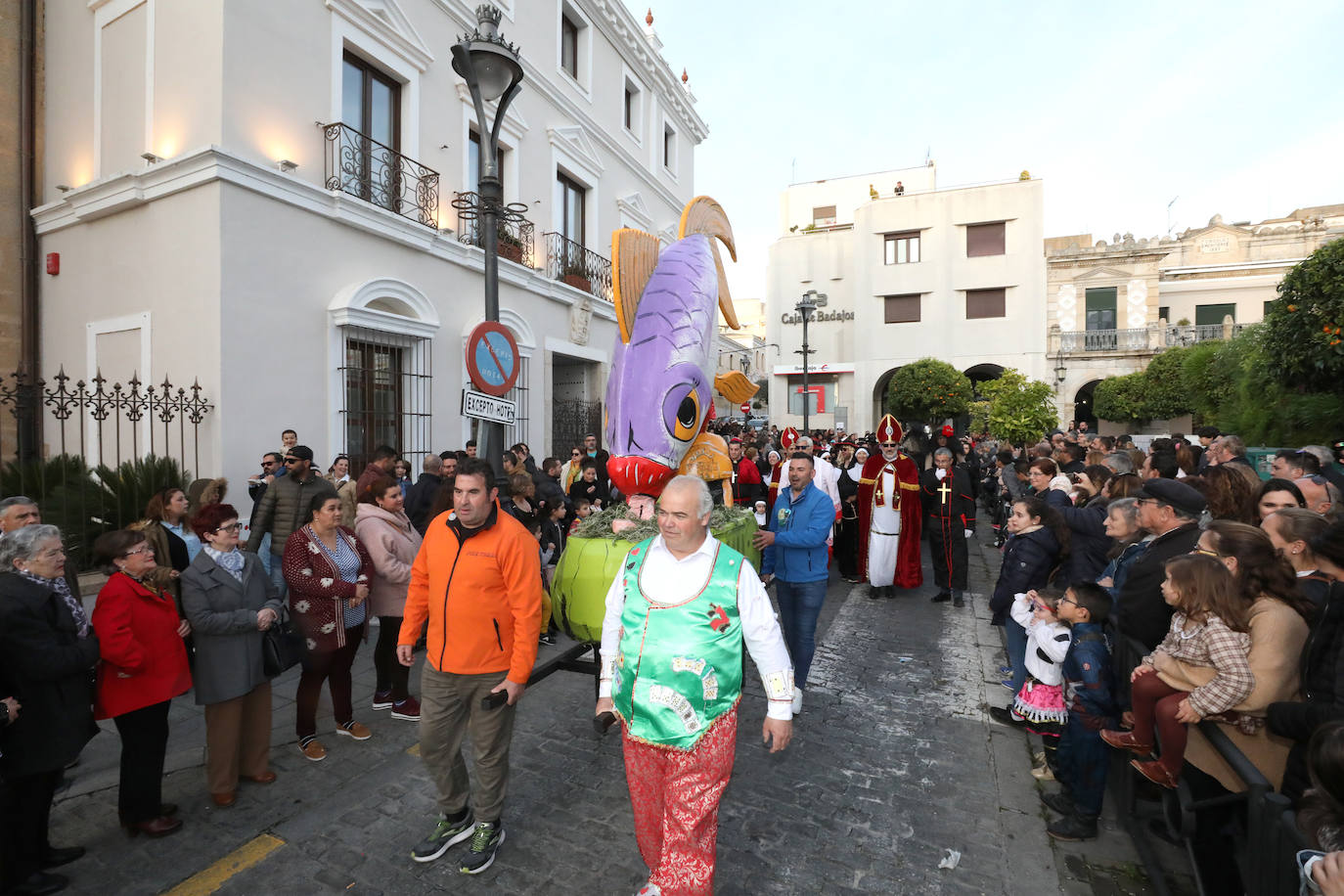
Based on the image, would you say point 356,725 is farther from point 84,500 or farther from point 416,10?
point 416,10

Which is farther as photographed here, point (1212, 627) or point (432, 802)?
point (432, 802)

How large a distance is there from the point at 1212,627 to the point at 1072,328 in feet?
91.4

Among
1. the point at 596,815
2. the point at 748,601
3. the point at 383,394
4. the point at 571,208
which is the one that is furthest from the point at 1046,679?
the point at 571,208

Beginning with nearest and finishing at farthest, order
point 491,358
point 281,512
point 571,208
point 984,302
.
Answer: point 491,358 → point 281,512 → point 571,208 → point 984,302

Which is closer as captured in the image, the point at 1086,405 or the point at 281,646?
the point at 281,646

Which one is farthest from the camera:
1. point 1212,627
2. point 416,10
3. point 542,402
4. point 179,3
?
point 542,402

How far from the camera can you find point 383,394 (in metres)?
9.43

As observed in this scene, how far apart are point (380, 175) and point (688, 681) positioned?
30.4ft

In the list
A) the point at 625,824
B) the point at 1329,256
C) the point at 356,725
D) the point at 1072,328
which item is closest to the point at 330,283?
the point at 356,725

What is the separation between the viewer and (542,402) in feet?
41.3

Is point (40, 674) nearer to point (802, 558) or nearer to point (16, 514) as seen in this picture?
point (16, 514)

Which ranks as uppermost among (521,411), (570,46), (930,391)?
(570,46)

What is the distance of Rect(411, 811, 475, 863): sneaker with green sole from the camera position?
2991 mm

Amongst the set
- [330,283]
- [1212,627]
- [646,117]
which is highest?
[646,117]
